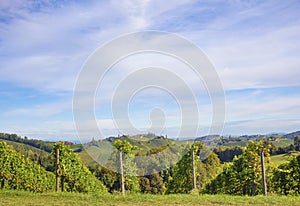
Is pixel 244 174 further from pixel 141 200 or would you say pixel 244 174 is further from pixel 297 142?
pixel 297 142

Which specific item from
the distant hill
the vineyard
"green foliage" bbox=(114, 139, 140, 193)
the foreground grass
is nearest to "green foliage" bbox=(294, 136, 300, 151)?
the distant hill

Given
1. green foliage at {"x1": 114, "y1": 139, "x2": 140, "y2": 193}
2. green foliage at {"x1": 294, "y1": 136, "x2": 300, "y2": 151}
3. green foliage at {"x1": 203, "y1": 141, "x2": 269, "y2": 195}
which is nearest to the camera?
green foliage at {"x1": 203, "y1": 141, "x2": 269, "y2": 195}

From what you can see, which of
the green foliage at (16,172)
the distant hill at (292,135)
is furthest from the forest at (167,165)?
the distant hill at (292,135)

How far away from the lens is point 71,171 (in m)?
16.2

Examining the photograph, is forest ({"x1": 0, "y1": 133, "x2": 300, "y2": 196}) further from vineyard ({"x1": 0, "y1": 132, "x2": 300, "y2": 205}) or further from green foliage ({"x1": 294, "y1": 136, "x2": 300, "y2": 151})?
green foliage ({"x1": 294, "y1": 136, "x2": 300, "y2": 151})

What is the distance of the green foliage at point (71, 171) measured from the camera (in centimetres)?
1525

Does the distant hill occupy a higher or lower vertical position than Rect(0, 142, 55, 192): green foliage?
higher

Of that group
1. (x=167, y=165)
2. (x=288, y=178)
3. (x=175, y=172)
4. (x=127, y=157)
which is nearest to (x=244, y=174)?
(x=288, y=178)

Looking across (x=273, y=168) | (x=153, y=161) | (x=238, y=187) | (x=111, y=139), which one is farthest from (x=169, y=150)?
(x=273, y=168)

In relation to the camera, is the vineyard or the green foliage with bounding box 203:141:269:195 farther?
the green foliage with bounding box 203:141:269:195

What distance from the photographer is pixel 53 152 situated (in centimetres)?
1473

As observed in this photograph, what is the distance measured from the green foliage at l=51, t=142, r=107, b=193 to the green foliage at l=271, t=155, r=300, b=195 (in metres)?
9.84

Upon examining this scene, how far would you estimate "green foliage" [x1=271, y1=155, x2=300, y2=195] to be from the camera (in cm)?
1223

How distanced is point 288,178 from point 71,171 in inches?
417
